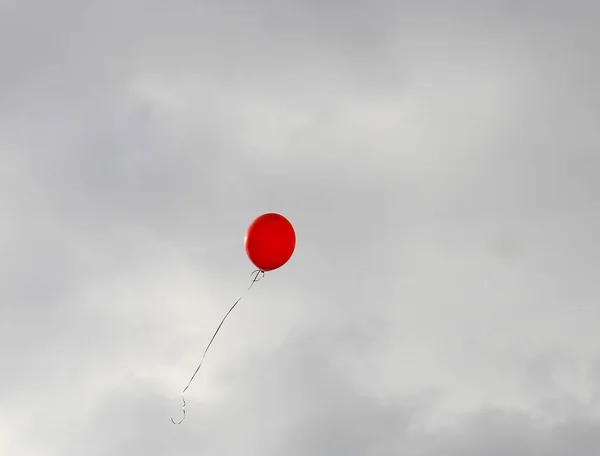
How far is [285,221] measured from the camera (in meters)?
47.4

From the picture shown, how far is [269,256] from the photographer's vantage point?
46969mm

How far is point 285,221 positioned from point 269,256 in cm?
131

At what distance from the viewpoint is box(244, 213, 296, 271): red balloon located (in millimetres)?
46906

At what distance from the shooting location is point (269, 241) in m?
46.9

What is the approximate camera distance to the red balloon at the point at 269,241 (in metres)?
46.9
